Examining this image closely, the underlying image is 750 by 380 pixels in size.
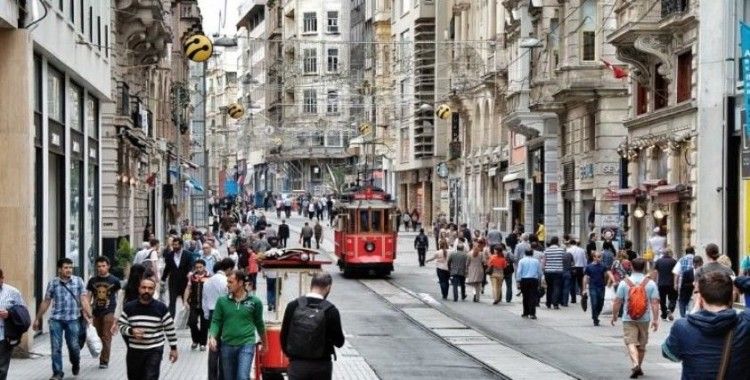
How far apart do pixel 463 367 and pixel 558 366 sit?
4.29 ft

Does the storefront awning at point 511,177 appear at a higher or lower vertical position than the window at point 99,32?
lower

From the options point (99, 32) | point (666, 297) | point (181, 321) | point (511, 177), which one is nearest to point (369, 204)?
point (99, 32)

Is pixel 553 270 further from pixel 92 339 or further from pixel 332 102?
pixel 332 102

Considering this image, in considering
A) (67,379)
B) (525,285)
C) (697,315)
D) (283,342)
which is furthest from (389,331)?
(697,315)

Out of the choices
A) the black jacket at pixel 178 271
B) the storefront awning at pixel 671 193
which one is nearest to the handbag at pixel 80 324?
the black jacket at pixel 178 271

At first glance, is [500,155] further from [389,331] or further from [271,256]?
[271,256]

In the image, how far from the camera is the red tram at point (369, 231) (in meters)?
47.3

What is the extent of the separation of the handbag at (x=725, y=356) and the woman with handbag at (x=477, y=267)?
2806 cm

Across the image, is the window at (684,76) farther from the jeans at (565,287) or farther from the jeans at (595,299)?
the jeans at (595,299)

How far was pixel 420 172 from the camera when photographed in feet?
300

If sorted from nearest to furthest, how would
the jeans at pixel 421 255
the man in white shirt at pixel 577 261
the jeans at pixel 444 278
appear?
the man in white shirt at pixel 577 261 < the jeans at pixel 444 278 < the jeans at pixel 421 255

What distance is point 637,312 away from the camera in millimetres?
20000

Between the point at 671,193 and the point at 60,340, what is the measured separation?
2293cm

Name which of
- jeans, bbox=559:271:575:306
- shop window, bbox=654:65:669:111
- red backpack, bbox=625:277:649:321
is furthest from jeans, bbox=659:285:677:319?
shop window, bbox=654:65:669:111
